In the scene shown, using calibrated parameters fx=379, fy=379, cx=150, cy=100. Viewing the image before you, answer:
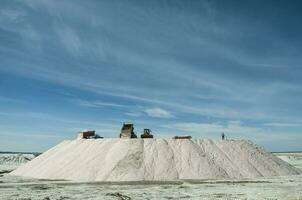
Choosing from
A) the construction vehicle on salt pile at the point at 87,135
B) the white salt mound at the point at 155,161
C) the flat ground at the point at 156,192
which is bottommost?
the flat ground at the point at 156,192

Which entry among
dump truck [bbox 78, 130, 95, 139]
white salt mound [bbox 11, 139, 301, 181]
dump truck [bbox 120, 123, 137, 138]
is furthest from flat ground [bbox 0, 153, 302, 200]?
dump truck [bbox 78, 130, 95, 139]

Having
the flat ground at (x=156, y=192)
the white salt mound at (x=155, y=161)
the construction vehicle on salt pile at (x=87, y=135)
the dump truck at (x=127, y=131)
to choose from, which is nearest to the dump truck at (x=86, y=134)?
the construction vehicle on salt pile at (x=87, y=135)

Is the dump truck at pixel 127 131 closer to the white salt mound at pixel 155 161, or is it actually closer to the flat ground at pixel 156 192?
the white salt mound at pixel 155 161

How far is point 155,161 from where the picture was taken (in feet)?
113

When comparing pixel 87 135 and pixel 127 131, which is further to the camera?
pixel 87 135

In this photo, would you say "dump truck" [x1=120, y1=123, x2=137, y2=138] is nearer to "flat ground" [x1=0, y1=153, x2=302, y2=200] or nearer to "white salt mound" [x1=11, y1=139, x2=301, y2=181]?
"white salt mound" [x1=11, y1=139, x2=301, y2=181]

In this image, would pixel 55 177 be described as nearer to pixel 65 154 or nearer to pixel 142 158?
pixel 65 154

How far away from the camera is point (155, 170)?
108 ft

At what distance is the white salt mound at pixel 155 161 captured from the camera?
32.7 metres

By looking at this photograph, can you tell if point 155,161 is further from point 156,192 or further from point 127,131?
point 156,192

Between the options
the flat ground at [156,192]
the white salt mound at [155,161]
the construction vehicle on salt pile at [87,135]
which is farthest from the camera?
the construction vehicle on salt pile at [87,135]

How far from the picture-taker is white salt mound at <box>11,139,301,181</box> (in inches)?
1288

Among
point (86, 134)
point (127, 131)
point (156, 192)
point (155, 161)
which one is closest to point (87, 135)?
point (86, 134)

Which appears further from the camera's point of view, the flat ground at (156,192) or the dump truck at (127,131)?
the dump truck at (127,131)
